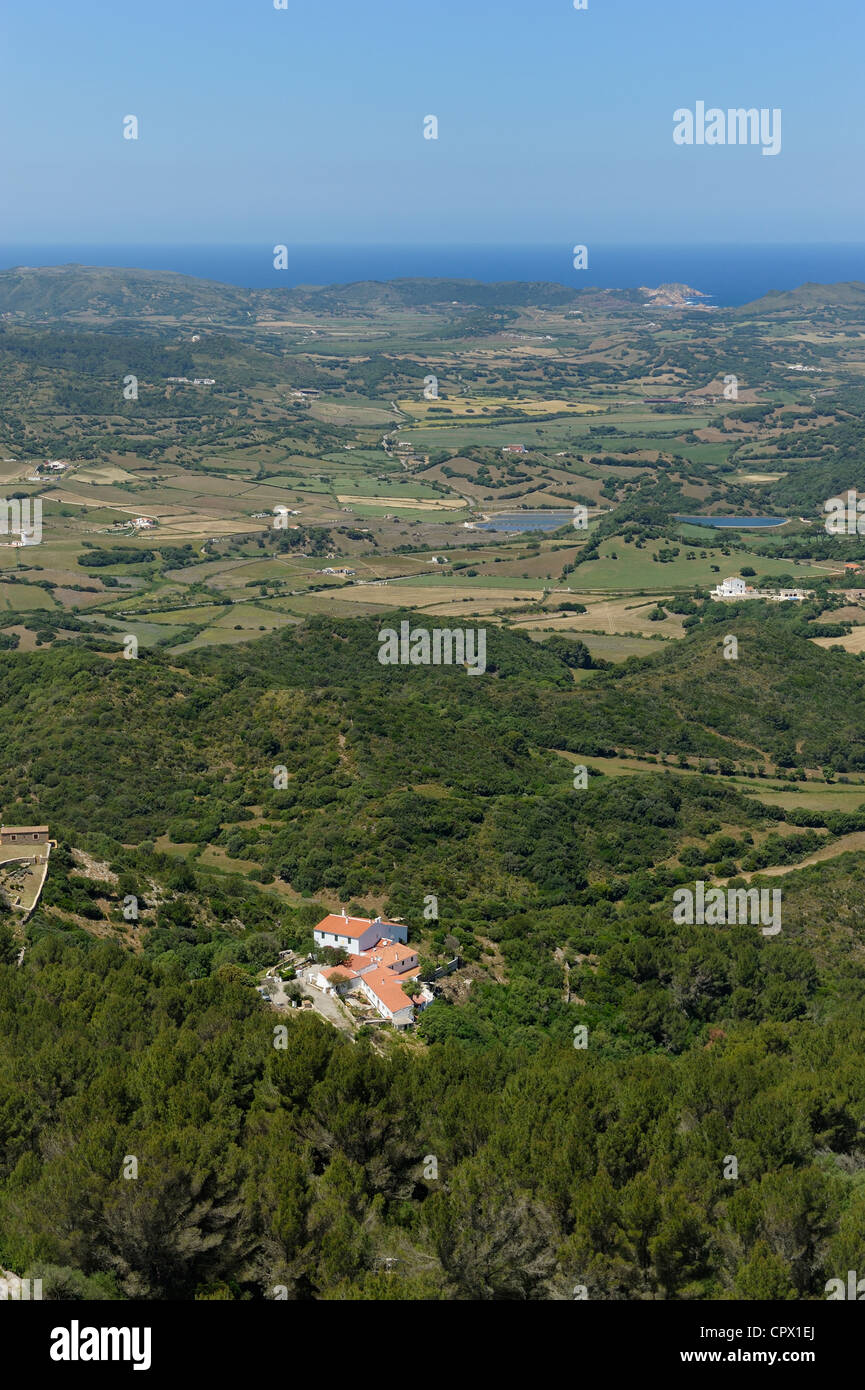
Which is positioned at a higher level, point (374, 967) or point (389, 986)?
point (374, 967)

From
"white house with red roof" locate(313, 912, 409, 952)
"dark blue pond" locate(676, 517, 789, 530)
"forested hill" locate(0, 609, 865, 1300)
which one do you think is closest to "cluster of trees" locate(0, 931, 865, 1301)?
"forested hill" locate(0, 609, 865, 1300)

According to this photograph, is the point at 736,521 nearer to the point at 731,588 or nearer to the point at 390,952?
the point at 731,588

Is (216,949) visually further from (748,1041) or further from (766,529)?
(766,529)

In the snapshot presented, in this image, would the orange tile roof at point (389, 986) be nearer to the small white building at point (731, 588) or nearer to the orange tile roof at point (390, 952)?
the orange tile roof at point (390, 952)

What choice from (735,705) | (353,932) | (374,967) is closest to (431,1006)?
(374,967)

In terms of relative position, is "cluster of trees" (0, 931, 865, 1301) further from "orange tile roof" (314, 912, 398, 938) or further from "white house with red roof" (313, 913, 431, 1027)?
"orange tile roof" (314, 912, 398, 938)

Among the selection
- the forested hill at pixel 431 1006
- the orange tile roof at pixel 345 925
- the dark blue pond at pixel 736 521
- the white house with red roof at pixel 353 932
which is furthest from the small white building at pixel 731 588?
the orange tile roof at pixel 345 925

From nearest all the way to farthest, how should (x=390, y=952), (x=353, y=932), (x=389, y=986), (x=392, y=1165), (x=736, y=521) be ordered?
(x=392, y=1165) < (x=389, y=986) < (x=390, y=952) < (x=353, y=932) < (x=736, y=521)

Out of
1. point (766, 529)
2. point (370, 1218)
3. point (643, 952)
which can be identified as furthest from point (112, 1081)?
point (766, 529)
